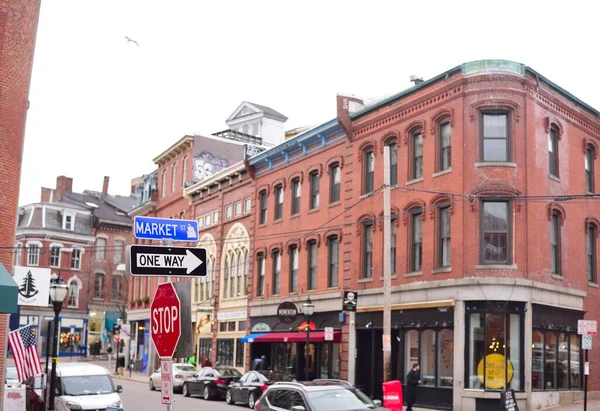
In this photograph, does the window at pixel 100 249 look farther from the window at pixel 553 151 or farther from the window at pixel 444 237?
the window at pixel 553 151

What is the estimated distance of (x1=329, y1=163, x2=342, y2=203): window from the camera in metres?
35.7

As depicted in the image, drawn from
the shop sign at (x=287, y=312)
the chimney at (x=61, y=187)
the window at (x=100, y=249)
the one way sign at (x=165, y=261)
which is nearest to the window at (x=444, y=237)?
the shop sign at (x=287, y=312)

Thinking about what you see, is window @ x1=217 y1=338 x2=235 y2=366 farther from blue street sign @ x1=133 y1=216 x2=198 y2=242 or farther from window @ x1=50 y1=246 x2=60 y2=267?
window @ x1=50 y1=246 x2=60 y2=267

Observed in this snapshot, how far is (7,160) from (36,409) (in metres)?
7.97

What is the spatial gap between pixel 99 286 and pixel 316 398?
72701 millimetres

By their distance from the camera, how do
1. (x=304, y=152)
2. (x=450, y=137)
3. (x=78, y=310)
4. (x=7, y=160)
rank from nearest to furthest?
(x=7, y=160)
(x=450, y=137)
(x=304, y=152)
(x=78, y=310)

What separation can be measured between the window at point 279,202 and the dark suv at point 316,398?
25.3 meters

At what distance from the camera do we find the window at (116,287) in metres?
84.8

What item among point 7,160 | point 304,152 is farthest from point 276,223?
point 7,160

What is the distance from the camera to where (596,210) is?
107 feet

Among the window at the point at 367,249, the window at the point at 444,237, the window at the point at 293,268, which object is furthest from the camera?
the window at the point at 293,268

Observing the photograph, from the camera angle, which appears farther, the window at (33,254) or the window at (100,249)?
the window at (100,249)

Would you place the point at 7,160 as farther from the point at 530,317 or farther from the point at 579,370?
→ the point at 579,370

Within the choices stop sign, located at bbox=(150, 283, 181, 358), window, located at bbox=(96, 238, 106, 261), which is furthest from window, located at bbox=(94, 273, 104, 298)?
stop sign, located at bbox=(150, 283, 181, 358)
